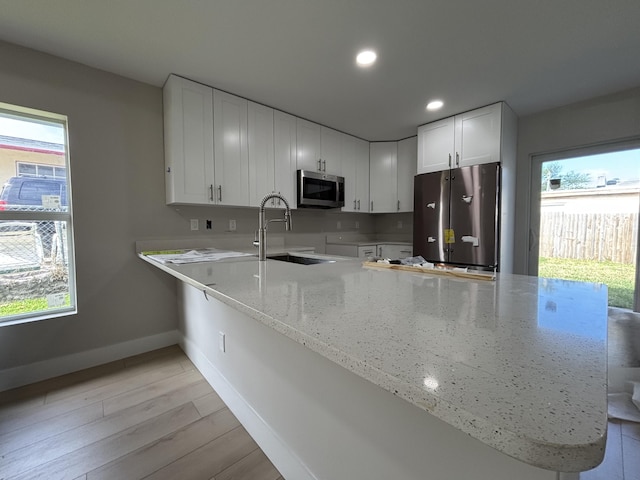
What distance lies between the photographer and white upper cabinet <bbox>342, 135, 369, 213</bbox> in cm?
367

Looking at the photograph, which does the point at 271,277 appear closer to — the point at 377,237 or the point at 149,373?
the point at 149,373

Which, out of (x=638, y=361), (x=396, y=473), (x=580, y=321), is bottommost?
(x=638, y=361)

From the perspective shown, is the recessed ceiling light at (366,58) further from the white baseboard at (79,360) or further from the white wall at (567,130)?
the white baseboard at (79,360)

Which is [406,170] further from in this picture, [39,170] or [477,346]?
[39,170]

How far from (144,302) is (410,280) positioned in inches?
96.2

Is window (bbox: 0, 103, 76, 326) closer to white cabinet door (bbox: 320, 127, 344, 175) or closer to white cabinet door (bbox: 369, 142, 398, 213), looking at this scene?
white cabinet door (bbox: 320, 127, 344, 175)

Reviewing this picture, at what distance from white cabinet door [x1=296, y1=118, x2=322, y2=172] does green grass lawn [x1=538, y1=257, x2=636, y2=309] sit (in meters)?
2.85

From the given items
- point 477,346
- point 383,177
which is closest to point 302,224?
point 383,177

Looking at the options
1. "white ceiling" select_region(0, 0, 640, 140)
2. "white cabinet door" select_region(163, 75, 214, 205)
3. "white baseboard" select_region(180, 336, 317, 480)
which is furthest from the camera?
"white cabinet door" select_region(163, 75, 214, 205)

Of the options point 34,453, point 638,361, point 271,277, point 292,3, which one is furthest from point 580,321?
point 34,453

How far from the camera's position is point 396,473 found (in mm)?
777

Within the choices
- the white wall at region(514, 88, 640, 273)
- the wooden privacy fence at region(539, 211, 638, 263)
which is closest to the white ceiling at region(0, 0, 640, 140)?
the white wall at region(514, 88, 640, 273)

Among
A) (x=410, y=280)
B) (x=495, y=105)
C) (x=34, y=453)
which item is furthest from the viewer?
(x=495, y=105)

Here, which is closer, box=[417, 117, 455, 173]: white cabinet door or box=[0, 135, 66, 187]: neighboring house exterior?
box=[0, 135, 66, 187]: neighboring house exterior
